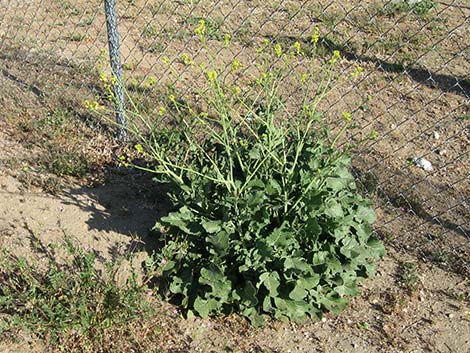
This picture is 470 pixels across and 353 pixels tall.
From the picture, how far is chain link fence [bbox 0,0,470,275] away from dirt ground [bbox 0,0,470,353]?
1 cm

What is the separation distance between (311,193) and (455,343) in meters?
1.08

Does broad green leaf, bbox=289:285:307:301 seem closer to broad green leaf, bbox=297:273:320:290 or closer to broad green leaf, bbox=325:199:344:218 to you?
broad green leaf, bbox=297:273:320:290

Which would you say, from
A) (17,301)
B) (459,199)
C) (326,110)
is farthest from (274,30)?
(17,301)

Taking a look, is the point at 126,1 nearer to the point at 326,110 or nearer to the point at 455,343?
the point at 326,110

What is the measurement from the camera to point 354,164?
461 cm

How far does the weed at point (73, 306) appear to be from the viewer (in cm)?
308

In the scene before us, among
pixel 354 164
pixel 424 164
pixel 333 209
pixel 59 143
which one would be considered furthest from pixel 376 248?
pixel 59 143

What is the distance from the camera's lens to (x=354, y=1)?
24.8 ft

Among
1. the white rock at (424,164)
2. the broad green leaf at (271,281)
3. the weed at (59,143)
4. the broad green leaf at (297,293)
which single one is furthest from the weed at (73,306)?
the white rock at (424,164)

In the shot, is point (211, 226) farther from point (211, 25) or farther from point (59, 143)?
point (211, 25)

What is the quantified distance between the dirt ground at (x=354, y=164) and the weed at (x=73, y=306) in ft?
0.41

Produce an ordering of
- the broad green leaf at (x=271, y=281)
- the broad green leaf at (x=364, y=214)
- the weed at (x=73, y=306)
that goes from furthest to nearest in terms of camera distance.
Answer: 1. the broad green leaf at (x=364, y=214)
2. the broad green leaf at (x=271, y=281)
3. the weed at (x=73, y=306)

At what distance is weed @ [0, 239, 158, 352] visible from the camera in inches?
121

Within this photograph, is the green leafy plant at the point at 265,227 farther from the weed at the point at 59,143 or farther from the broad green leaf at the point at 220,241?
the weed at the point at 59,143
